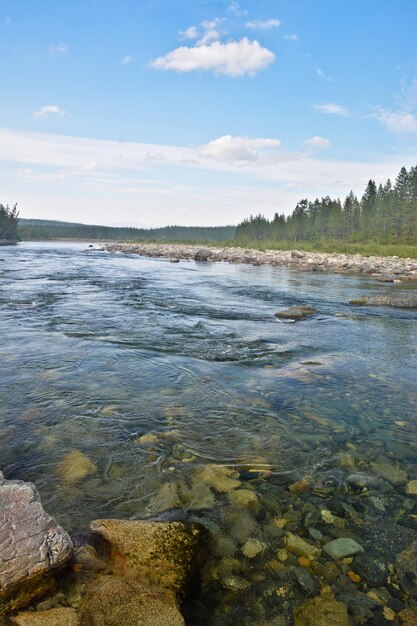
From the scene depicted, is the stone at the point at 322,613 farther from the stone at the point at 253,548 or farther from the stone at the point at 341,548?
the stone at the point at 253,548

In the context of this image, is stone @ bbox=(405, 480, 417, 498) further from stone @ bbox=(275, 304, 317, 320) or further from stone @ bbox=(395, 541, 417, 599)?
stone @ bbox=(275, 304, 317, 320)

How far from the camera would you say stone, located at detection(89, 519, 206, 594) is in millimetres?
2678

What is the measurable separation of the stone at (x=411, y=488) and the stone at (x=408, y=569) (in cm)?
69

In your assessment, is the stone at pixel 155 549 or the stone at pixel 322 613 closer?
the stone at pixel 322 613

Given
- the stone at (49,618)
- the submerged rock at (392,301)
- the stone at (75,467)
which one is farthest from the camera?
the submerged rock at (392,301)

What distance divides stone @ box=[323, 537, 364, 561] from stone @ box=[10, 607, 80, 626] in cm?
187

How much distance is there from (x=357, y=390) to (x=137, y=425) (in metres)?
3.59

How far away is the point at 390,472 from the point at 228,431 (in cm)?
185

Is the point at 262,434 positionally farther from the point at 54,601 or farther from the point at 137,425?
the point at 54,601

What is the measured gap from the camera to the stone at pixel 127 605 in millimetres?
2299

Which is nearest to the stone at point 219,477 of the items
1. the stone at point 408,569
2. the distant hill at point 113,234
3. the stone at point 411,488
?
the stone at point 408,569

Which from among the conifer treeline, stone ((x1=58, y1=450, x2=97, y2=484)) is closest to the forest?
the conifer treeline

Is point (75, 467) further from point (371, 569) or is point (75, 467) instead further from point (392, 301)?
point (392, 301)

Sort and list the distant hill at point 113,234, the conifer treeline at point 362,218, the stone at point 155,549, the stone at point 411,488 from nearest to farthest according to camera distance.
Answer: the stone at point 155,549
the stone at point 411,488
the conifer treeline at point 362,218
the distant hill at point 113,234
